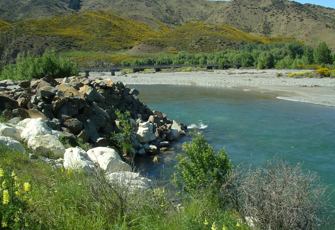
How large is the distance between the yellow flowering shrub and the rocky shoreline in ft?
18.5

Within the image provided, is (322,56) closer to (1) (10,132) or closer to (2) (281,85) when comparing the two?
(2) (281,85)

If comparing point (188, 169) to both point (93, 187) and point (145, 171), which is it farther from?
point (145, 171)

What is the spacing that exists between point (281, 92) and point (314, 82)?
12118 mm

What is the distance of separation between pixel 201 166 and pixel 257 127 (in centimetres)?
2244

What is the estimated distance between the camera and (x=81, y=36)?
17038 cm

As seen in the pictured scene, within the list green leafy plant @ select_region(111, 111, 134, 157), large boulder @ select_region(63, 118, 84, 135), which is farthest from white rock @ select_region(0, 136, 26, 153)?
green leafy plant @ select_region(111, 111, 134, 157)

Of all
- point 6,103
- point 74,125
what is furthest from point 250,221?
point 6,103

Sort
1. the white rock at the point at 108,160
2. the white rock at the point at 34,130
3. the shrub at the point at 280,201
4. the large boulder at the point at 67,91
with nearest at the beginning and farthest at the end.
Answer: the shrub at the point at 280,201, the white rock at the point at 108,160, the white rock at the point at 34,130, the large boulder at the point at 67,91

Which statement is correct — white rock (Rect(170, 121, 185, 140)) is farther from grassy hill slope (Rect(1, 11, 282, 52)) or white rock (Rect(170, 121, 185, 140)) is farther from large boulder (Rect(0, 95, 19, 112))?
grassy hill slope (Rect(1, 11, 282, 52))

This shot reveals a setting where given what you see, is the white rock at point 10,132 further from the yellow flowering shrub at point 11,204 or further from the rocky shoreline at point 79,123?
the yellow flowering shrub at point 11,204

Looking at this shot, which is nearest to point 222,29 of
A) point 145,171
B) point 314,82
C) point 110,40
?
point 110,40

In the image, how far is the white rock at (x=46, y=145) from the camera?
612 inches

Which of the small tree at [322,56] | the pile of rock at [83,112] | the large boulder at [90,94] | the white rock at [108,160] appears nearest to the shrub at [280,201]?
the white rock at [108,160]

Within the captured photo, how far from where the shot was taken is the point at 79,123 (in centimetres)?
2361
